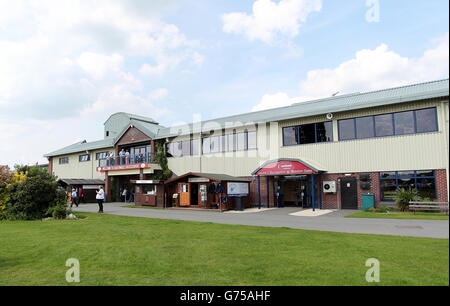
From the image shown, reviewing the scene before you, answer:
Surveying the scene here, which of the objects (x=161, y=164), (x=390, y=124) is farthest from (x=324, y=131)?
(x=161, y=164)

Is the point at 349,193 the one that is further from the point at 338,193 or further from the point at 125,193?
the point at 125,193

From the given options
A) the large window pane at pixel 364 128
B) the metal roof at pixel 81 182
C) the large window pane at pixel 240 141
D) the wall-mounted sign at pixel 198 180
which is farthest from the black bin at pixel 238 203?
the metal roof at pixel 81 182

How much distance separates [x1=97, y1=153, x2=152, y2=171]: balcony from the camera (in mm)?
31344

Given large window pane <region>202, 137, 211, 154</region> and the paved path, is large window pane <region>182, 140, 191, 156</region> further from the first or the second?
the paved path

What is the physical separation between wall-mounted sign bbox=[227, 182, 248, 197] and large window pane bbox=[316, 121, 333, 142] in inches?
250

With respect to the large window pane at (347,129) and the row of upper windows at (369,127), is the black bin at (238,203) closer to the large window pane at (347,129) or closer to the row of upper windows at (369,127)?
the row of upper windows at (369,127)

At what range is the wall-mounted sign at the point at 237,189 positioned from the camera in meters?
22.4

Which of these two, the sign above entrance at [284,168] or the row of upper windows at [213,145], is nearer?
the sign above entrance at [284,168]

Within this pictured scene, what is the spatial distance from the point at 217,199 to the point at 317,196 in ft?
23.0

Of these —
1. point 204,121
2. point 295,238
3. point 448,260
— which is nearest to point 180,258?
point 295,238

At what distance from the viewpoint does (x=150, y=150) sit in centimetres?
3281

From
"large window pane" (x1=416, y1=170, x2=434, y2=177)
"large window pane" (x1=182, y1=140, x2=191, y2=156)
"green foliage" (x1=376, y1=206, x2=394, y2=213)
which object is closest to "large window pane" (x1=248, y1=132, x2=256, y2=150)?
"large window pane" (x1=182, y1=140, x2=191, y2=156)

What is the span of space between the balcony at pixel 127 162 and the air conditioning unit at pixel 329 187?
1654 cm

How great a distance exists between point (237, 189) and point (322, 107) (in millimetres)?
8496
